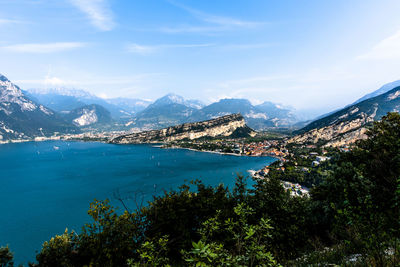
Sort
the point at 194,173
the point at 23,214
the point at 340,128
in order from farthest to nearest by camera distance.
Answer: the point at 340,128
the point at 194,173
the point at 23,214

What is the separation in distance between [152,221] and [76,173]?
7983cm

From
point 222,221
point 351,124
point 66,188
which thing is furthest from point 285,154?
point 222,221

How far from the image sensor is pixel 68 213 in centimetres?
4069

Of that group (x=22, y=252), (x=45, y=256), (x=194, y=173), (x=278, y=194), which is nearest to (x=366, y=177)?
(x=278, y=194)

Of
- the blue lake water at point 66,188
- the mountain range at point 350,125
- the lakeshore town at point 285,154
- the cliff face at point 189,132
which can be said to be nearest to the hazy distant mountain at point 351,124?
the mountain range at point 350,125

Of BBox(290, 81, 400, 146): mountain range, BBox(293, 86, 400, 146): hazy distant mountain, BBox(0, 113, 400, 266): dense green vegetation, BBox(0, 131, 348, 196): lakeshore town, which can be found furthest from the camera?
BBox(293, 86, 400, 146): hazy distant mountain

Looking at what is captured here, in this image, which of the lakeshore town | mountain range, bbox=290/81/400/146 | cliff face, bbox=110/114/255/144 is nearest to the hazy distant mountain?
mountain range, bbox=290/81/400/146

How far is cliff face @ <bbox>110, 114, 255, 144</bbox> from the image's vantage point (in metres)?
176

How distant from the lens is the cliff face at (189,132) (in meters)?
176

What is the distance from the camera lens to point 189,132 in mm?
177000

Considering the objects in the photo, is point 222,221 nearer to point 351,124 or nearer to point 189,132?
point 351,124

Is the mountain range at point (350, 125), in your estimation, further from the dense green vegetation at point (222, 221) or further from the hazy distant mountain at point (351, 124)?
the dense green vegetation at point (222, 221)

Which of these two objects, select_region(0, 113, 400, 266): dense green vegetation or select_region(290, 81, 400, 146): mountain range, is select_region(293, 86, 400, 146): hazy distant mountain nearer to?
select_region(290, 81, 400, 146): mountain range

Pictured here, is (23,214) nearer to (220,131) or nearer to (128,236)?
(128,236)
